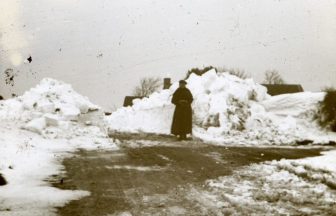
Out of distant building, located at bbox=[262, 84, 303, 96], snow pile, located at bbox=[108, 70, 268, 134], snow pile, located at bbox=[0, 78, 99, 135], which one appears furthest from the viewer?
distant building, located at bbox=[262, 84, 303, 96]

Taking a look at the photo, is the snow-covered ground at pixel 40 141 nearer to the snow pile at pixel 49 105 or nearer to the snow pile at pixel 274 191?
the snow pile at pixel 49 105

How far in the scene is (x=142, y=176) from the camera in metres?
7.90

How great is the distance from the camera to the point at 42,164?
8.91m

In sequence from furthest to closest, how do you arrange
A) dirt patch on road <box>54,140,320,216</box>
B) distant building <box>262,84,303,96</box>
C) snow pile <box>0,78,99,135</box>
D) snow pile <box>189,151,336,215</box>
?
distant building <box>262,84,303,96</box> < snow pile <box>0,78,99,135</box> < dirt patch on road <box>54,140,320,216</box> < snow pile <box>189,151,336,215</box>

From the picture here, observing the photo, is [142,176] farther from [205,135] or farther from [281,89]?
[281,89]

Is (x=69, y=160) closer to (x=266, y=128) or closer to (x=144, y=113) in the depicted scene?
(x=266, y=128)

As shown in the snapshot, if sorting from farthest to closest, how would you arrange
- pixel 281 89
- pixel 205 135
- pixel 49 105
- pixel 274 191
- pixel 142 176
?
Answer: pixel 281 89 → pixel 205 135 → pixel 49 105 → pixel 142 176 → pixel 274 191

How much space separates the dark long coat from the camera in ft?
59.8

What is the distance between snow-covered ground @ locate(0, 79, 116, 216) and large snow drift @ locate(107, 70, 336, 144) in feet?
12.3

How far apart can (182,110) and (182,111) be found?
40 millimetres

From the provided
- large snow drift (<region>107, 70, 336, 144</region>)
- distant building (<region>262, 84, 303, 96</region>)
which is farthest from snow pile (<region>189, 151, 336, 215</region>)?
distant building (<region>262, 84, 303, 96</region>)

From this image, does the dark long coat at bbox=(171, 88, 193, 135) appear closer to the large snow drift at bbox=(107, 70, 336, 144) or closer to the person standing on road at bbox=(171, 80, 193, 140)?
the person standing on road at bbox=(171, 80, 193, 140)

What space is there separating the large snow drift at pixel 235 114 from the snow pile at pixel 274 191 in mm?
8959

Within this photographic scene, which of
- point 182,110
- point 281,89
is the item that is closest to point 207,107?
point 182,110
